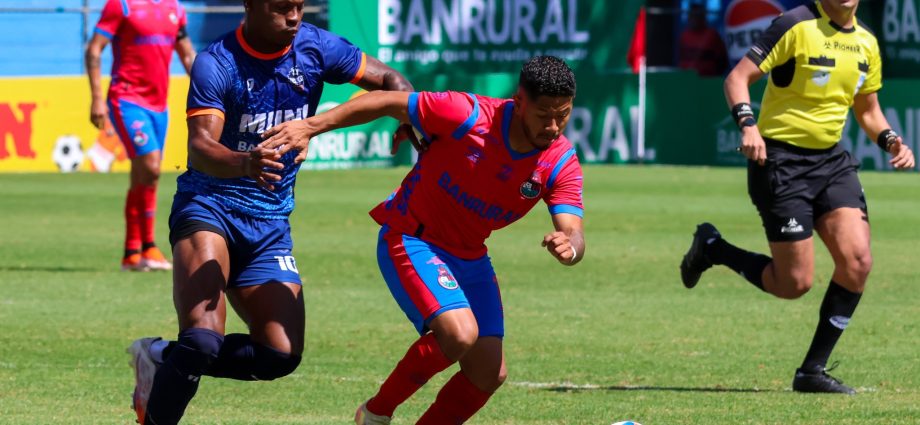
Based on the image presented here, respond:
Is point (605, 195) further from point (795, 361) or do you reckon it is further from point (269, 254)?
point (269, 254)

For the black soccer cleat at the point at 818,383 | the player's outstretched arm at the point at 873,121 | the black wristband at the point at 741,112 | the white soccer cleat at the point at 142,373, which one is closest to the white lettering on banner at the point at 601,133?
the player's outstretched arm at the point at 873,121

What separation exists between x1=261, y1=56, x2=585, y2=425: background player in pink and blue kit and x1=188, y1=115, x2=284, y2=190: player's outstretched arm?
1.17ft

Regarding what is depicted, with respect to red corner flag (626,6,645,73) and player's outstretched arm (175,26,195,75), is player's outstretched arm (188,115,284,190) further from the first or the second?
red corner flag (626,6,645,73)

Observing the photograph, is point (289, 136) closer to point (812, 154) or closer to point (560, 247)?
point (560, 247)

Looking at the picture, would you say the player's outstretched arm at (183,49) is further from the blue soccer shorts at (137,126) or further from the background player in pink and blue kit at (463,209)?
the background player in pink and blue kit at (463,209)

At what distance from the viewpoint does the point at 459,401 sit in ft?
23.5

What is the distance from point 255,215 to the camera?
7.37 metres

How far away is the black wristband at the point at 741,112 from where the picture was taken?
8789 millimetres

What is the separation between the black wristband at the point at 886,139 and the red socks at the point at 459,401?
10.8 feet

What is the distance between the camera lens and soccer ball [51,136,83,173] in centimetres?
2520

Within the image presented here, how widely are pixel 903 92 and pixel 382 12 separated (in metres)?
8.62

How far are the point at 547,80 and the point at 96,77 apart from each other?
784 cm

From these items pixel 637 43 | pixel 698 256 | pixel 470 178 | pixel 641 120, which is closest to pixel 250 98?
pixel 470 178

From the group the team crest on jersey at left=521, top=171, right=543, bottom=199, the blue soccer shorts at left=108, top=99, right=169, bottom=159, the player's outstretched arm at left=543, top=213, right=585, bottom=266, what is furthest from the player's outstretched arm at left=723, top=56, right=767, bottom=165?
the blue soccer shorts at left=108, top=99, right=169, bottom=159
